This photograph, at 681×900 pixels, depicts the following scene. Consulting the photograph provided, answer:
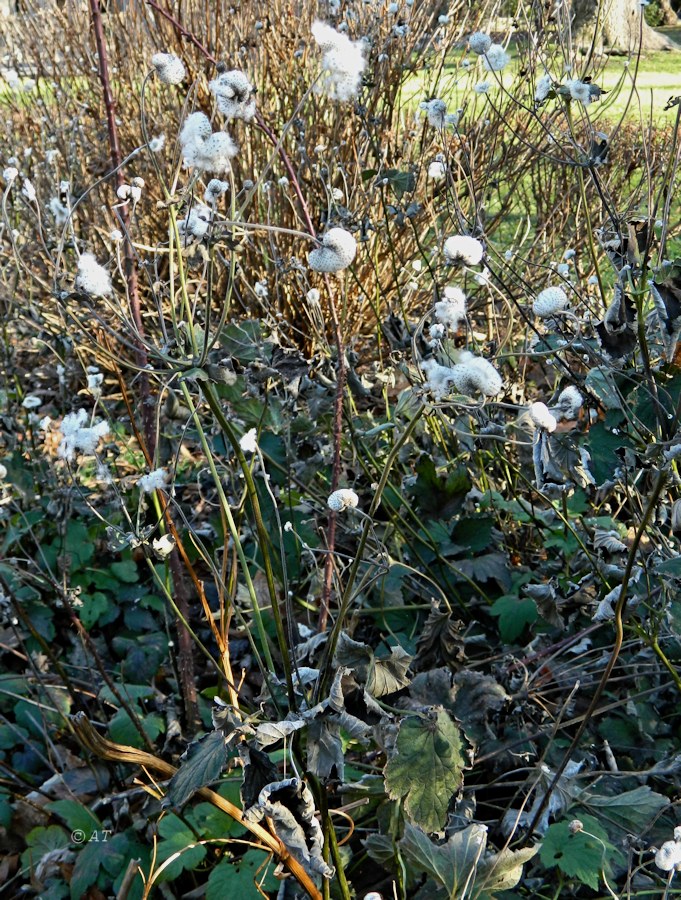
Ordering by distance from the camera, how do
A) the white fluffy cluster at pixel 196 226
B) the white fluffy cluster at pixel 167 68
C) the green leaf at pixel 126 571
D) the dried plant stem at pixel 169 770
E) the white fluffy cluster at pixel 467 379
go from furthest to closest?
the green leaf at pixel 126 571 → the white fluffy cluster at pixel 196 226 → the white fluffy cluster at pixel 167 68 → the dried plant stem at pixel 169 770 → the white fluffy cluster at pixel 467 379

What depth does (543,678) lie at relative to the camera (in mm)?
1772

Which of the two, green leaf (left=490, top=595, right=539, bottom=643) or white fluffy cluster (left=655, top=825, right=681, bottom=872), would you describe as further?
green leaf (left=490, top=595, right=539, bottom=643)

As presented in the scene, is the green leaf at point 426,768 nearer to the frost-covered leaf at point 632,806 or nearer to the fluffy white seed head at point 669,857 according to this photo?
the fluffy white seed head at point 669,857

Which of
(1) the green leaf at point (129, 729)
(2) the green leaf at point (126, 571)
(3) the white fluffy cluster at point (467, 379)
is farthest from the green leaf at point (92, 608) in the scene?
(3) the white fluffy cluster at point (467, 379)

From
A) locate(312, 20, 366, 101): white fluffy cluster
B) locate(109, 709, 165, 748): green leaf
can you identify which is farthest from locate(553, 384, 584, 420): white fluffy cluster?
locate(109, 709, 165, 748): green leaf

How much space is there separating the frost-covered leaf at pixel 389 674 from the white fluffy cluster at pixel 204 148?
0.77 m

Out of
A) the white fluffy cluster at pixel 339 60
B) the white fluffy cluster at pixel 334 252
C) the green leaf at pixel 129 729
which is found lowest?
the green leaf at pixel 129 729

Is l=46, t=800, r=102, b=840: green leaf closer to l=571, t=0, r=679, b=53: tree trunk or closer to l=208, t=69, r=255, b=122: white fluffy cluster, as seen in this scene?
l=208, t=69, r=255, b=122: white fluffy cluster

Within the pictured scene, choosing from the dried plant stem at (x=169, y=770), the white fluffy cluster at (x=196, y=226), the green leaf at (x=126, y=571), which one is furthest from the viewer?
the green leaf at (x=126, y=571)

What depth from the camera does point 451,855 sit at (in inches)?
46.7

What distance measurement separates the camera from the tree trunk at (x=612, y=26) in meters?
2.05

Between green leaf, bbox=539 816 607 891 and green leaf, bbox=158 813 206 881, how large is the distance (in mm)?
632

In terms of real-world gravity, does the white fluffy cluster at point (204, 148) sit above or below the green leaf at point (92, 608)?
above

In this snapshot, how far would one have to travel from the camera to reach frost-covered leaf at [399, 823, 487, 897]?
1179mm
